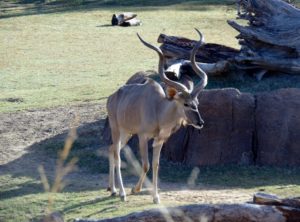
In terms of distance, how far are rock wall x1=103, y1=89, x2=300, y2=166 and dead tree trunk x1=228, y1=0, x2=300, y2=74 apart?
164 centimetres

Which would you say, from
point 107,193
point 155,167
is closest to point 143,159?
point 155,167

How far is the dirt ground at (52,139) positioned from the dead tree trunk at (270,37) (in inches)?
110

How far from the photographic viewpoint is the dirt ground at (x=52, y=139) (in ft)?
35.7

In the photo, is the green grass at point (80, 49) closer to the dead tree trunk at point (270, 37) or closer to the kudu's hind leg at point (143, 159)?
the dead tree trunk at point (270, 37)

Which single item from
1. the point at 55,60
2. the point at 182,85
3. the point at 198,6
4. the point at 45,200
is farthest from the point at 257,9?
the point at 198,6

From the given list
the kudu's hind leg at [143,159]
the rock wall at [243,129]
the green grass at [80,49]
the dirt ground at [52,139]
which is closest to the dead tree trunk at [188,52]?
the dirt ground at [52,139]

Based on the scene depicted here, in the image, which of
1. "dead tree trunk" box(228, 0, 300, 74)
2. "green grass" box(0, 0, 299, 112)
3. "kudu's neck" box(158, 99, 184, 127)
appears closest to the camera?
"kudu's neck" box(158, 99, 184, 127)

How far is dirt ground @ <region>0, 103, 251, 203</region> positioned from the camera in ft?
35.7

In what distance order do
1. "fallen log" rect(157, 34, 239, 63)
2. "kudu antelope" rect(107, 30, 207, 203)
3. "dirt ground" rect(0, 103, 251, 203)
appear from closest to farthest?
"kudu antelope" rect(107, 30, 207, 203) < "dirt ground" rect(0, 103, 251, 203) < "fallen log" rect(157, 34, 239, 63)

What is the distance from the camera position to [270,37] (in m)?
14.7

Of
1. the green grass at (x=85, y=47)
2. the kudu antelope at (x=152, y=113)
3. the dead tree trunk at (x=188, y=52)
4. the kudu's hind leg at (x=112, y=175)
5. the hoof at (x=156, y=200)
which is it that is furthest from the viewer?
the green grass at (x=85, y=47)

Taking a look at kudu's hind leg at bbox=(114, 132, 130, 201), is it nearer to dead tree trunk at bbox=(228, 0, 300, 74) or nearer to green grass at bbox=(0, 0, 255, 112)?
dead tree trunk at bbox=(228, 0, 300, 74)

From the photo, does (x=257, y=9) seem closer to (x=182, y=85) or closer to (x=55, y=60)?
(x=182, y=85)

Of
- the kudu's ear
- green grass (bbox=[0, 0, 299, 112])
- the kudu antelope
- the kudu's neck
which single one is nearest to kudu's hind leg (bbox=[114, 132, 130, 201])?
the kudu antelope
